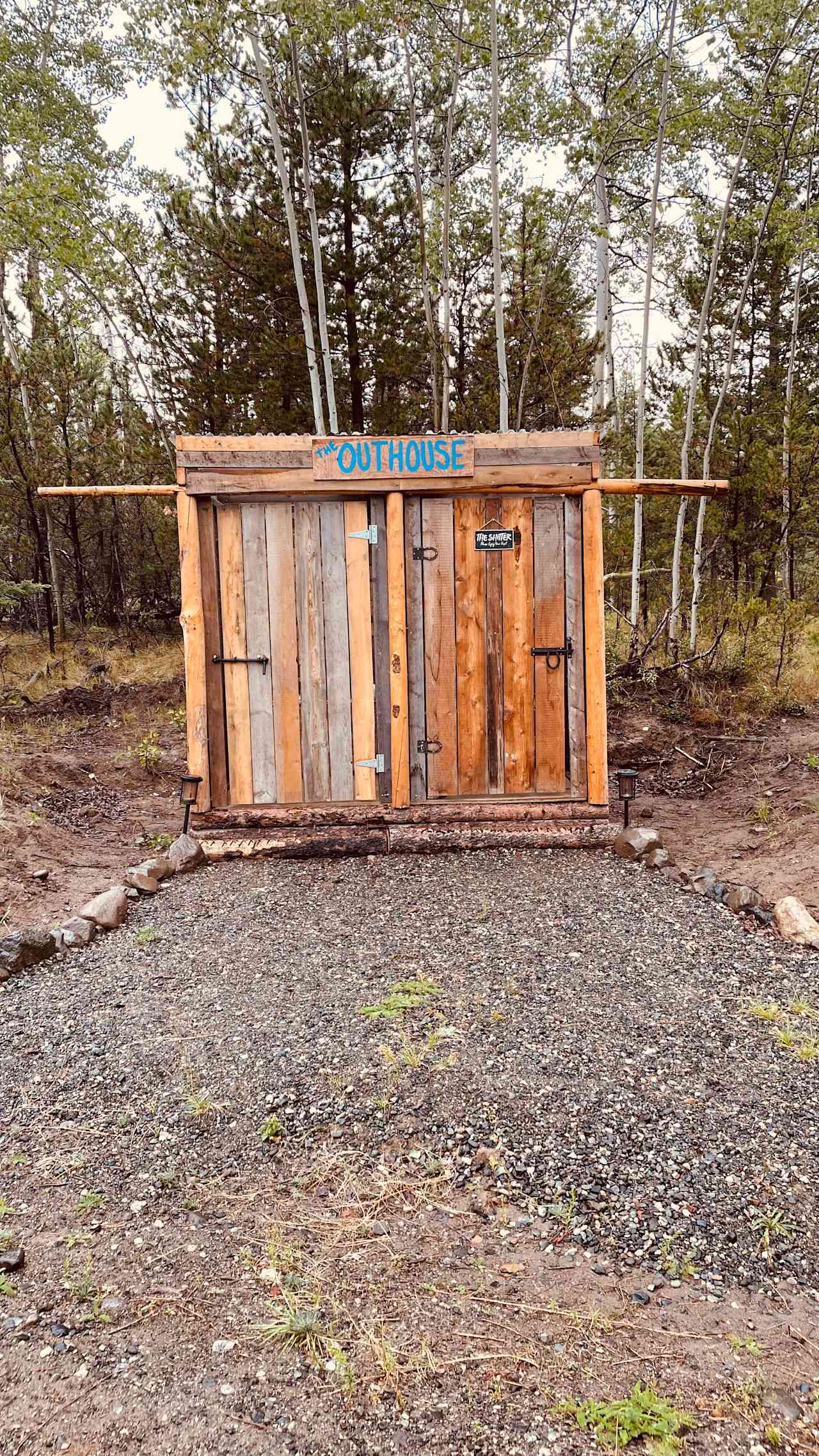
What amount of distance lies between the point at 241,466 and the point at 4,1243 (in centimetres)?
431

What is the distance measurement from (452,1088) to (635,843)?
9.36ft

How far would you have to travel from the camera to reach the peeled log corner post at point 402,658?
5.30 m

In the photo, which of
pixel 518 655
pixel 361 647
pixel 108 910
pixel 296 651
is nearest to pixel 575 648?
pixel 518 655

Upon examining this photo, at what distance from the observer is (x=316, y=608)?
213 inches

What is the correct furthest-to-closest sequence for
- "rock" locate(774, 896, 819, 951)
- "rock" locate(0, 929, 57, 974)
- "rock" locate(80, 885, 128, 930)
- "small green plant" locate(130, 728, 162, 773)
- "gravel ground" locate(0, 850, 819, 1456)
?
1. "small green plant" locate(130, 728, 162, 773)
2. "rock" locate(80, 885, 128, 930)
3. "rock" locate(774, 896, 819, 951)
4. "rock" locate(0, 929, 57, 974)
5. "gravel ground" locate(0, 850, 819, 1456)

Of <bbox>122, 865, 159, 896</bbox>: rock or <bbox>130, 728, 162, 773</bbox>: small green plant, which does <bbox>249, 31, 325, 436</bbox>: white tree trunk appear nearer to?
<bbox>130, 728, 162, 773</bbox>: small green plant

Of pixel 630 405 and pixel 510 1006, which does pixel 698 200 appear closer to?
pixel 630 405

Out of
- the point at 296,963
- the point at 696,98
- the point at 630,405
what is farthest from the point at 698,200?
the point at 296,963

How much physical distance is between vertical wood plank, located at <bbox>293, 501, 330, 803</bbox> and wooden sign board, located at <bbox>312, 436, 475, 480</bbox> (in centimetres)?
34

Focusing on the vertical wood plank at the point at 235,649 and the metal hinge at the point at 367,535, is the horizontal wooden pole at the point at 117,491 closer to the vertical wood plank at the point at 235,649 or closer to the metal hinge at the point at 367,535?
the vertical wood plank at the point at 235,649

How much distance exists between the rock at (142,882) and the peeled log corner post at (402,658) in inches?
21.2

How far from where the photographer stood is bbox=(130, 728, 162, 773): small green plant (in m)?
7.86

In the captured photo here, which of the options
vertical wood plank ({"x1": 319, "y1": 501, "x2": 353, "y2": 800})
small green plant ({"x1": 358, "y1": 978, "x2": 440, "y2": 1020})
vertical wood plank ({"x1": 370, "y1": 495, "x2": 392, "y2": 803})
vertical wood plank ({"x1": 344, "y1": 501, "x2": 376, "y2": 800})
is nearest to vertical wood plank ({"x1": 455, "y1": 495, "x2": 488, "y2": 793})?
vertical wood plank ({"x1": 370, "y1": 495, "x2": 392, "y2": 803})

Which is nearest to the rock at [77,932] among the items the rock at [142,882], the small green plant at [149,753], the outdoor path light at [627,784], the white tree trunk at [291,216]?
the rock at [142,882]
